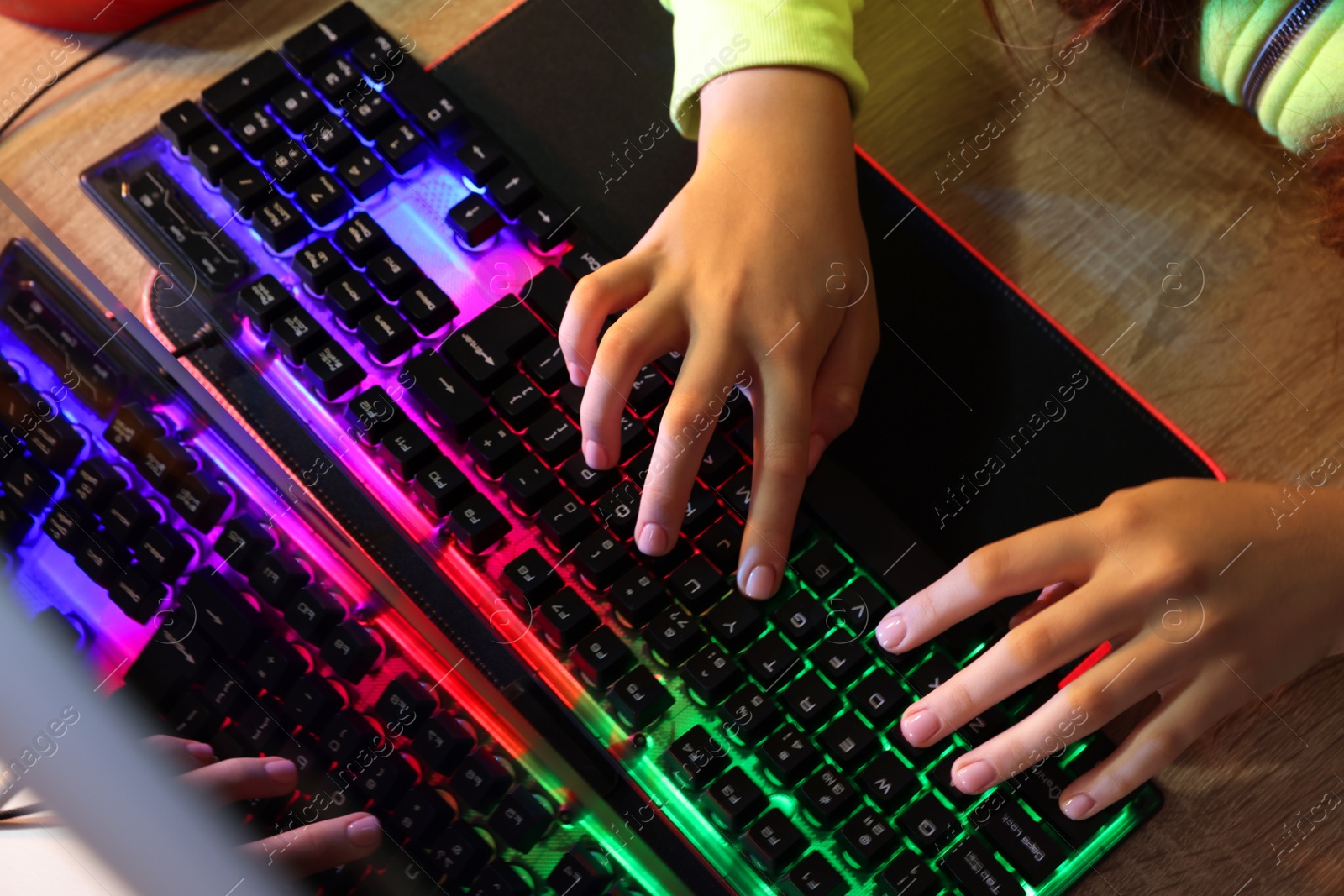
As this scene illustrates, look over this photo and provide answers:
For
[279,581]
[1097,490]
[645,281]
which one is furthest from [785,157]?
[279,581]

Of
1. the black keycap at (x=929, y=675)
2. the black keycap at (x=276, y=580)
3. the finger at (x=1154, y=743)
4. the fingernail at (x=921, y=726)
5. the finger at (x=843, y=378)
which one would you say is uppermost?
the black keycap at (x=276, y=580)

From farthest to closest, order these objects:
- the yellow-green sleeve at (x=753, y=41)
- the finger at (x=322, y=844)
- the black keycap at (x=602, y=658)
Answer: the yellow-green sleeve at (x=753, y=41) → the black keycap at (x=602, y=658) → the finger at (x=322, y=844)

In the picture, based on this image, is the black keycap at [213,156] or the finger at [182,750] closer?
the finger at [182,750]

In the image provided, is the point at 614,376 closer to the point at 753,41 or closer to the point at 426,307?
the point at 426,307

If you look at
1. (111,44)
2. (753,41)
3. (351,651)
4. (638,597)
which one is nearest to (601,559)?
(638,597)

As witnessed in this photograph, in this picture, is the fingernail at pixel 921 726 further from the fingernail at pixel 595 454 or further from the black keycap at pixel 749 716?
the fingernail at pixel 595 454

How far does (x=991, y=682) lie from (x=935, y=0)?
45 centimetres

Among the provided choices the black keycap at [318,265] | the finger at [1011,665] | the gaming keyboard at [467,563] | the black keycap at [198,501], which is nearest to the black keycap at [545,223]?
the gaming keyboard at [467,563]

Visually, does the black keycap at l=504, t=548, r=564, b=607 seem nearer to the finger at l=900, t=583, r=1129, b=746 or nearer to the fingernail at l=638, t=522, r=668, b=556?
the fingernail at l=638, t=522, r=668, b=556

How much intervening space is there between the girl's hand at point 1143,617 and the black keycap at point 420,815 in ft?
0.73

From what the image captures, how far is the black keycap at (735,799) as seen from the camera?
491 mm

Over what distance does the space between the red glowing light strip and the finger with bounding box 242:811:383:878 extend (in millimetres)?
439

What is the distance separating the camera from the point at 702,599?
527 millimetres

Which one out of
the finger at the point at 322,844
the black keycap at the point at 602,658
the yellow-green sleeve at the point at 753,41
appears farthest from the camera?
the yellow-green sleeve at the point at 753,41
